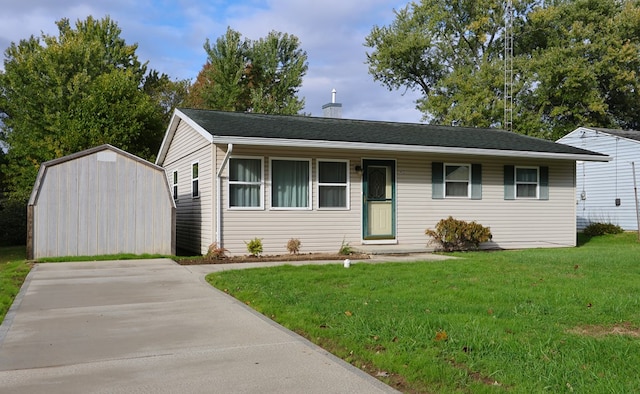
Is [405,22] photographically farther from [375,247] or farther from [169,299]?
[169,299]

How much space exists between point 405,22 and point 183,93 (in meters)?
16.1

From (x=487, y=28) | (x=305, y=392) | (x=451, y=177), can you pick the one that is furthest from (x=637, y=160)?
(x=305, y=392)

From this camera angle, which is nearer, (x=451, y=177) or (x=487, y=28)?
(x=451, y=177)

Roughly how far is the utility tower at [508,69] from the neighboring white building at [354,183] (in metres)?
14.8

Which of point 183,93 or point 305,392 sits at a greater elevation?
point 183,93

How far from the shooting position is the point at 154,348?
5074 mm

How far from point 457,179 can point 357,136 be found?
333cm

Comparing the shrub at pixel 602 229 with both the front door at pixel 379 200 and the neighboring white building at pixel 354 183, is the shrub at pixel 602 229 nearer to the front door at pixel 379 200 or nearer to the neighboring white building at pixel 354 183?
the neighboring white building at pixel 354 183

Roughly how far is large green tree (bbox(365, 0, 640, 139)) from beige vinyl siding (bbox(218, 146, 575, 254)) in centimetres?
1675

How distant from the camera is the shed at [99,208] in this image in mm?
12039

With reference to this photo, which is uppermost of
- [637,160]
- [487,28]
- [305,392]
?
[487,28]

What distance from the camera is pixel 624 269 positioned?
9.62 meters

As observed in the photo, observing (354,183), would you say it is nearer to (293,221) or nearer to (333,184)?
(333,184)

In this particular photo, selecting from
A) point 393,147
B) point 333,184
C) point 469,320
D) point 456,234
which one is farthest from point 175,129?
point 469,320
